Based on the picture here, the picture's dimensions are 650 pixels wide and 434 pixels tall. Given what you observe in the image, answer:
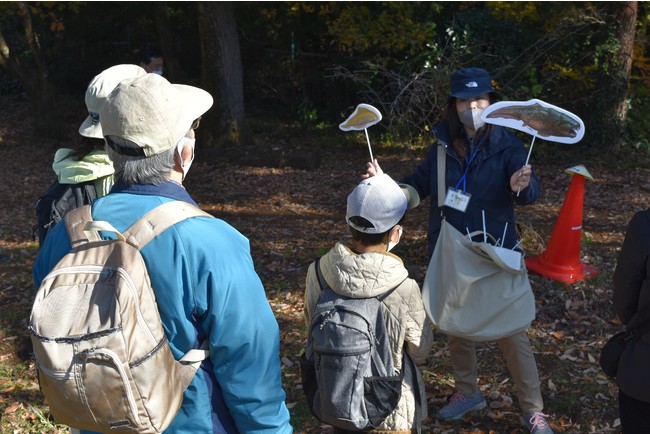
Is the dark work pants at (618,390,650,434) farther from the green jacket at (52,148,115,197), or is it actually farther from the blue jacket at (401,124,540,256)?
→ the green jacket at (52,148,115,197)

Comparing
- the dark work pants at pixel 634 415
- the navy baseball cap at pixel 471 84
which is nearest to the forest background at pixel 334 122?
the dark work pants at pixel 634 415

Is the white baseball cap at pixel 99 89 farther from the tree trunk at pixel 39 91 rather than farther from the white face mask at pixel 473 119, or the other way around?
the tree trunk at pixel 39 91

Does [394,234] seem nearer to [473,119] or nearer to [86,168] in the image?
[473,119]

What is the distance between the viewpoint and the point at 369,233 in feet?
9.86

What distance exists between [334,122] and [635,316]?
1153 cm

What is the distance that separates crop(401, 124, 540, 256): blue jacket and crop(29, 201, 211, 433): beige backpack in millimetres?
2252

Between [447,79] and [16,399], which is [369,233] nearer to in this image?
[16,399]

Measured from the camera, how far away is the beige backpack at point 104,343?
186 centimetres

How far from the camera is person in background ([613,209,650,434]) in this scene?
288 centimetres

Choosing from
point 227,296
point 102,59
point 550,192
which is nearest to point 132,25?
point 102,59

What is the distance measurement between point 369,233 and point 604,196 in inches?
271

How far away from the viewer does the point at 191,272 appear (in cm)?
203

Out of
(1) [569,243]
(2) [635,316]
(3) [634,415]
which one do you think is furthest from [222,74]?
(3) [634,415]

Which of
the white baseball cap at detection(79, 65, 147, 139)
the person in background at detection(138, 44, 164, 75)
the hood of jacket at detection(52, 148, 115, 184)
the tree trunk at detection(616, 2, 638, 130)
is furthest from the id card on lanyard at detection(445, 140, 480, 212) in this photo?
the tree trunk at detection(616, 2, 638, 130)
